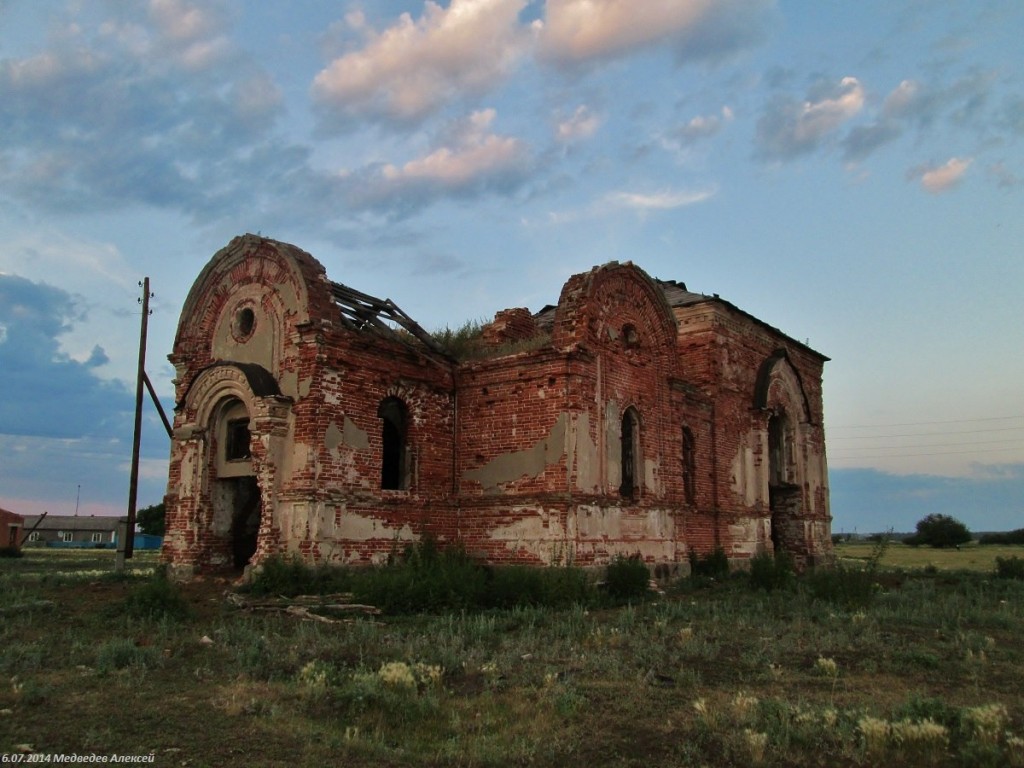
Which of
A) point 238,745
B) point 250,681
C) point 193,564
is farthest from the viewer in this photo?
point 193,564

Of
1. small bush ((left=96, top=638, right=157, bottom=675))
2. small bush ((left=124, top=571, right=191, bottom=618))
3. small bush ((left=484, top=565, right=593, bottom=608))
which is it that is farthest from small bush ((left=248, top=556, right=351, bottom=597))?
small bush ((left=96, top=638, right=157, bottom=675))

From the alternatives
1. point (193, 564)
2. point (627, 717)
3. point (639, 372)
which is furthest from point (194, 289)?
point (627, 717)

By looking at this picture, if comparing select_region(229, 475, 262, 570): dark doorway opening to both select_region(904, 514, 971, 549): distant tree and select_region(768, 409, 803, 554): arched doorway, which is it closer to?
select_region(768, 409, 803, 554): arched doorway

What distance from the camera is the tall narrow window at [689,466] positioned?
1977 cm

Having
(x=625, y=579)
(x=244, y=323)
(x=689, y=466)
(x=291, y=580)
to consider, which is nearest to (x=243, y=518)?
(x=291, y=580)

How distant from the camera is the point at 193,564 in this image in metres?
15.2

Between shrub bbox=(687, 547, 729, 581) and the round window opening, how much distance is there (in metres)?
11.1

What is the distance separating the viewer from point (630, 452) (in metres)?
17.1

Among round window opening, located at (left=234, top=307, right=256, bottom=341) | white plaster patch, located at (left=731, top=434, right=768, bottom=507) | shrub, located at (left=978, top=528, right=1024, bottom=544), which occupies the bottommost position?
shrub, located at (left=978, top=528, right=1024, bottom=544)

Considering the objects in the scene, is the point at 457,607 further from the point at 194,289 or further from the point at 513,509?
the point at 194,289

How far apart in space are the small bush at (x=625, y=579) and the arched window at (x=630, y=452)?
6.31 feet

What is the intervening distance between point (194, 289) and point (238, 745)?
13.3m

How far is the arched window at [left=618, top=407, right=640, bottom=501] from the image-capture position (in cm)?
1696

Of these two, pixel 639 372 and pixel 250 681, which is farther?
pixel 639 372
